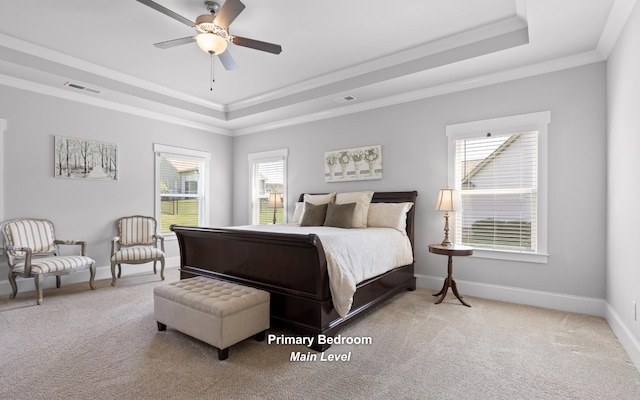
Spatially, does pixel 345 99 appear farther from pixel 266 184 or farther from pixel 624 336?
pixel 624 336

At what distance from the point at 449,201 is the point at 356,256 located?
1.46 m

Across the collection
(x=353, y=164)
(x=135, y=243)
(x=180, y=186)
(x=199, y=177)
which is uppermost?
(x=353, y=164)

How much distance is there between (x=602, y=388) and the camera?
78.4 inches

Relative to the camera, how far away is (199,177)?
20.4ft

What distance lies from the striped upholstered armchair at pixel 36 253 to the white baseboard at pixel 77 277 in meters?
0.12

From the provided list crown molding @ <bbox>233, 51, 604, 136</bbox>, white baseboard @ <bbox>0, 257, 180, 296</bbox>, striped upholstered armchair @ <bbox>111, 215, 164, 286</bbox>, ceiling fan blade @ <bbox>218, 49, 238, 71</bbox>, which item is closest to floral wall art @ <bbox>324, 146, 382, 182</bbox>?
crown molding @ <bbox>233, 51, 604, 136</bbox>

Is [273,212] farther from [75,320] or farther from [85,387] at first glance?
[85,387]

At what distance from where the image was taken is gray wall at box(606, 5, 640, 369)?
232 cm

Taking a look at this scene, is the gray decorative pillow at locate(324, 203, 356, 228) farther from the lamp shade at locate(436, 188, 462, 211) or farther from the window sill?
the window sill

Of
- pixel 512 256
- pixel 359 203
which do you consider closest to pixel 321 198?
pixel 359 203

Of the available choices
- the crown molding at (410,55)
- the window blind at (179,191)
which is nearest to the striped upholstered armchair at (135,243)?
the window blind at (179,191)

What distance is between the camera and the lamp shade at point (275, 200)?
18.7 feet

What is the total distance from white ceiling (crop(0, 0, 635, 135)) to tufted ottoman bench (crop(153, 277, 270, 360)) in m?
2.52

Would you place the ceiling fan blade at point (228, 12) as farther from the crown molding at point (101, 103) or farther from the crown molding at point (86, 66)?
the crown molding at point (101, 103)
